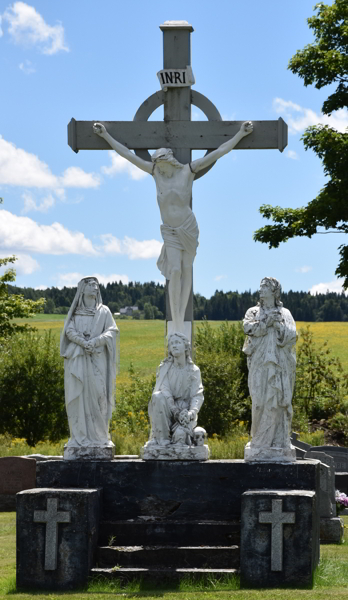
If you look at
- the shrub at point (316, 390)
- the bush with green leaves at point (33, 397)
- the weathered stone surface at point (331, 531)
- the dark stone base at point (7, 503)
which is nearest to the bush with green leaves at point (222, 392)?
the shrub at point (316, 390)

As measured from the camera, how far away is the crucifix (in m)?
12.6

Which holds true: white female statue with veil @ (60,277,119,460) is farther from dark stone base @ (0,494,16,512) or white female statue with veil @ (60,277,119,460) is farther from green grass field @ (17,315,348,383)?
green grass field @ (17,315,348,383)

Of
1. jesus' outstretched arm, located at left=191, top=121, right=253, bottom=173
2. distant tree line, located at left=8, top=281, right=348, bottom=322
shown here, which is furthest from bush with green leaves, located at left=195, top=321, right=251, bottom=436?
distant tree line, located at left=8, top=281, right=348, bottom=322

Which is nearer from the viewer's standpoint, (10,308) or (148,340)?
(10,308)

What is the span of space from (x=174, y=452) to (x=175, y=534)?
0.90 m

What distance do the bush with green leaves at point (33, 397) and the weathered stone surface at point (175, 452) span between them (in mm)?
20649

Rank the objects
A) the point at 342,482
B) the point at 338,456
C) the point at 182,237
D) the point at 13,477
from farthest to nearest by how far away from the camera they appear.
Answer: the point at 338,456 < the point at 13,477 < the point at 342,482 < the point at 182,237

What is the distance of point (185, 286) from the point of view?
501 inches

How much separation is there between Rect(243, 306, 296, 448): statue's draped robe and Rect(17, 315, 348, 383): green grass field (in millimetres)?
30703

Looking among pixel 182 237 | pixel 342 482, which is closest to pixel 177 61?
pixel 182 237

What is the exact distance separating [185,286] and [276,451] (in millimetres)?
2289

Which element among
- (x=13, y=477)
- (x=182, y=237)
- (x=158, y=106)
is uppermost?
(x=158, y=106)

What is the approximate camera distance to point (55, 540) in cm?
1116

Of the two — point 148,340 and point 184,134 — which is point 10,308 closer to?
point 184,134
